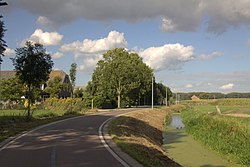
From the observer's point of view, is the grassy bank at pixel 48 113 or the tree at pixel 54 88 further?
the tree at pixel 54 88

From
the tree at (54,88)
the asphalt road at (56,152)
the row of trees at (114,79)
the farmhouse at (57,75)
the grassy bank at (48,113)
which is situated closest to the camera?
the asphalt road at (56,152)

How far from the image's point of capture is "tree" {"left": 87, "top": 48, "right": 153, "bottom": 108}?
77.9 m

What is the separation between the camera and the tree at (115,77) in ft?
256

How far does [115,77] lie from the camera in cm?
7800

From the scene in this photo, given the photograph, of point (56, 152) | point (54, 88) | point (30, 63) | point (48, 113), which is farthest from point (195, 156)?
point (54, 88)

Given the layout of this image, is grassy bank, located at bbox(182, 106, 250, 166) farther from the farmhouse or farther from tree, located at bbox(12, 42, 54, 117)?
the farmhouse

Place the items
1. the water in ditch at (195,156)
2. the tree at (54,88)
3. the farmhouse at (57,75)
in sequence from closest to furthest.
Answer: the water in ditch at (195,156)
the tree at (54,88)
the farmhouse at (57,75)

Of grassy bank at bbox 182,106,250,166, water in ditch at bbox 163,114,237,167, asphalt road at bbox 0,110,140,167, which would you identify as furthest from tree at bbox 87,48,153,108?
asphalt road at bbox 0,110,140,167

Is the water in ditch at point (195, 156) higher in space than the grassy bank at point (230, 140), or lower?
lower

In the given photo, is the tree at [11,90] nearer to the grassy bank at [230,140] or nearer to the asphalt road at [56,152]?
the grassy bank at [230,140]

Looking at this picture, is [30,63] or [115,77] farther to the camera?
[115,77]

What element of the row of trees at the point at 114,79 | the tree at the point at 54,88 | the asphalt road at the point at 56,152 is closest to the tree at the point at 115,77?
the row of trees at the point at 114,79

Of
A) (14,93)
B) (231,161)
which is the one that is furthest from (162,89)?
(231,161)

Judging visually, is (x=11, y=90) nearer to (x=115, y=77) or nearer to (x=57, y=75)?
(x=115, y=77)
